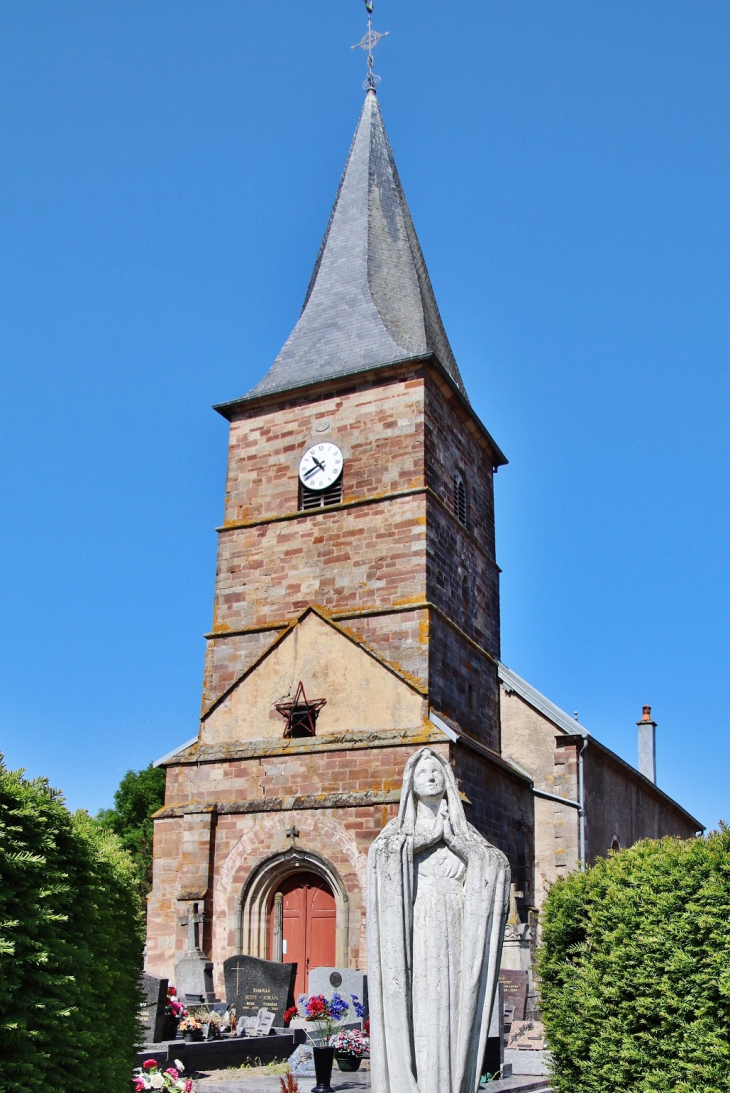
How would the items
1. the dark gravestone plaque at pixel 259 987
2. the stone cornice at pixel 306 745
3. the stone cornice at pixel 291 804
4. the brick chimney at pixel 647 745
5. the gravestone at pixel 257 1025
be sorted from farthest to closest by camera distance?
the brick chimney at pixel 647 745 → the stone cornice at pixel 306 745 → the stone cornice at pixel 291 804 → the dark gravestone plaque at pixel 259 987 → the gravestone at pixel 257 1025

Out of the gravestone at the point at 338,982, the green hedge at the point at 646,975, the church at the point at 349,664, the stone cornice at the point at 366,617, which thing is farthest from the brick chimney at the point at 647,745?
the green hedge at the point at 646,975

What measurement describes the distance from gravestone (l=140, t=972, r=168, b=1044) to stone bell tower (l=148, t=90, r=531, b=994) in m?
4.52

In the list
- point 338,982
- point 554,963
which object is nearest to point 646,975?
point 554,963

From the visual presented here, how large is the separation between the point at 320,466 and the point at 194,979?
1022cm

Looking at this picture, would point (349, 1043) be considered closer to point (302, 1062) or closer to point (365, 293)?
point (302, 1062)

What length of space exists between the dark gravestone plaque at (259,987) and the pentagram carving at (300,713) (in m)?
4.65

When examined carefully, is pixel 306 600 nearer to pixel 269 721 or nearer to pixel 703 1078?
pixel 269 721

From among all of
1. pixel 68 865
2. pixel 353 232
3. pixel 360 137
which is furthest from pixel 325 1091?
pixel 360 137

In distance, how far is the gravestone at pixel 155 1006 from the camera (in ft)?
43.9

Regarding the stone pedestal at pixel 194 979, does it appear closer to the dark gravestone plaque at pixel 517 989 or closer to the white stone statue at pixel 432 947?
the dark gravestone plaque at pixel 517 989

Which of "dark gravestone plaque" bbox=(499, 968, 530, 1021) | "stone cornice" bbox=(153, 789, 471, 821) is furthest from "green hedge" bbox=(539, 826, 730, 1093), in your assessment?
"stone cornice" bbox=(153, 789, 471, 821)

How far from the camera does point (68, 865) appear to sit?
7105mm

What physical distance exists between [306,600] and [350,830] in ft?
15.8

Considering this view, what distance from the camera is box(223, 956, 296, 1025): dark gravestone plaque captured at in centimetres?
1528
